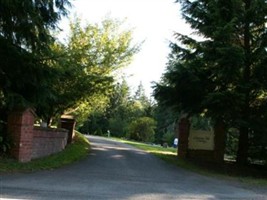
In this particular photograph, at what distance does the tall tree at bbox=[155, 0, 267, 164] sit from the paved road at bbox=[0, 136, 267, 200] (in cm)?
449

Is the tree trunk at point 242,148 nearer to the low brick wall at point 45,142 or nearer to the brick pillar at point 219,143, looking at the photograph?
the brick pillar at point 219,143

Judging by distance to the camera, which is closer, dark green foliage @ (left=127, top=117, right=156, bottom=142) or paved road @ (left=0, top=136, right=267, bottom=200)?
paved road @ (left=0, top=136, right=267, bottom=200)

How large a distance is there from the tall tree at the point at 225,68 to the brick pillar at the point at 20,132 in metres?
7.69

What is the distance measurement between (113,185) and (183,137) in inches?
529

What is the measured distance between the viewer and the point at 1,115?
1711cm

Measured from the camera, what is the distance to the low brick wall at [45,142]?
1794 cm

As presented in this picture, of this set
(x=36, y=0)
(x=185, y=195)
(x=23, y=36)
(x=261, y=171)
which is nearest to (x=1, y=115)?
(x=23, y=36)

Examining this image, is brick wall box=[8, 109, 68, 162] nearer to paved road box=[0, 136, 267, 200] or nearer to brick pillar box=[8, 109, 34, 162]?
brick pillar box=[8, 109, 34, 162]

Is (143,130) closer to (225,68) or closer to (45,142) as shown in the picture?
(225,68)

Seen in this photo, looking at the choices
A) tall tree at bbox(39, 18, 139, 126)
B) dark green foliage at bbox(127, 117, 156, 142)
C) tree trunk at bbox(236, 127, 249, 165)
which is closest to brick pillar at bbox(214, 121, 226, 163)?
tree trunk at bbox(236, 127, 249, 165)

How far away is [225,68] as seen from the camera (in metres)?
20.0

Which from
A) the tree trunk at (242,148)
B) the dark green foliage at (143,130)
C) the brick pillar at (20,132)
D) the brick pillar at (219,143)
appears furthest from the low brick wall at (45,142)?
the dark green foliage at (143,130)

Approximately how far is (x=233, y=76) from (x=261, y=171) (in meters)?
6.23

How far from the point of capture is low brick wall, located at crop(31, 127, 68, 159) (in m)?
17.9
